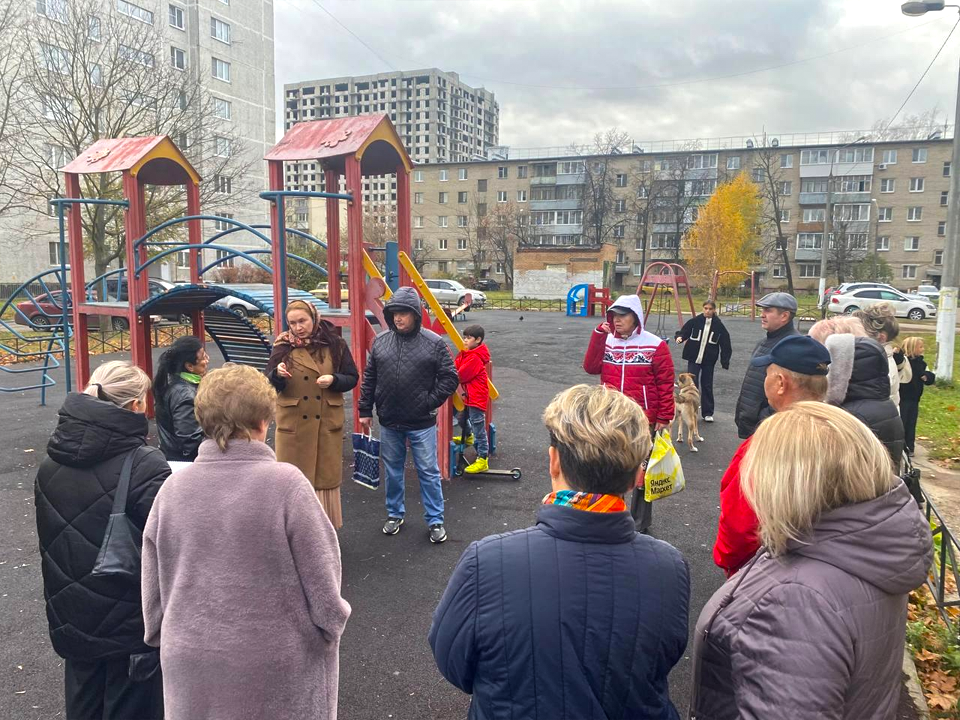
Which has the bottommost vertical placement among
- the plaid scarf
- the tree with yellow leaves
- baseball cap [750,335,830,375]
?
the plaid scarf

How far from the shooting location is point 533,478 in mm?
6672

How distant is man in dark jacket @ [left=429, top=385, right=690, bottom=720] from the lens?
149 centimetres

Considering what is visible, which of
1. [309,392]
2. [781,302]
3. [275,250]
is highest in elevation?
[275,250]

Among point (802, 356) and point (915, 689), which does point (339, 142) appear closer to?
point (802, 356)

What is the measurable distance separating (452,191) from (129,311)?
208ft

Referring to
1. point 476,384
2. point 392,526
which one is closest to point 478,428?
point 476,384

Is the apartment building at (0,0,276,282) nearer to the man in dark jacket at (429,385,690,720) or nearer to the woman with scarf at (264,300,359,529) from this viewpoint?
the woman with scarf at (264,300,359,529)

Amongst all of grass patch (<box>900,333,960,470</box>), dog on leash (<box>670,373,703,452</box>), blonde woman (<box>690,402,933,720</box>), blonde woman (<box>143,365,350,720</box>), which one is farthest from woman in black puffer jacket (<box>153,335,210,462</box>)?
grass patch (<box>900,333,960,470</box>)

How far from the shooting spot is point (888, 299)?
93.0 feet

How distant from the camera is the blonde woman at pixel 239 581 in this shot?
6.55 ft

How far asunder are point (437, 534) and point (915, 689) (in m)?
2.98

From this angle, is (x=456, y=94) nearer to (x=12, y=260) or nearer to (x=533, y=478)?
(x=12, y=260)

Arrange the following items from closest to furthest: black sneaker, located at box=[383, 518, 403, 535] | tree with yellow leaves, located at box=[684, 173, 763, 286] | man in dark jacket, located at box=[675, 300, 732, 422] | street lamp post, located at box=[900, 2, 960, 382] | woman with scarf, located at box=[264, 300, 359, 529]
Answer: woman with scarf, located at box=[264, 300, 359, 529] < black sneaker, located at box=[383, 518, 403, 535] < man in dark jacket, located at box=[675, 300, 732, 422] < street lamp post, located at box=[900, 2, 960, 382] < tree with yellow leaves, located at box=[684, 173, 763, 286]

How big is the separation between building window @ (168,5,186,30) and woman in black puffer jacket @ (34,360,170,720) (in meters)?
46.4
